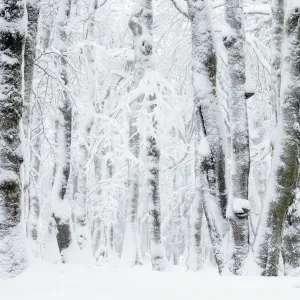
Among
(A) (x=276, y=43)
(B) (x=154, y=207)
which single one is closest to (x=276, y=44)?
(A) (x=276, y=43)

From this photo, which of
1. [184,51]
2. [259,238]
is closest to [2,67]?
[259,238]

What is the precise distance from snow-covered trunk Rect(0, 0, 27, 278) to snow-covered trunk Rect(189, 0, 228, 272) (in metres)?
2.23

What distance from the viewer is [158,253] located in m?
8.55

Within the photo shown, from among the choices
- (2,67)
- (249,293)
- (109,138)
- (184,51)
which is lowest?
(249,293)

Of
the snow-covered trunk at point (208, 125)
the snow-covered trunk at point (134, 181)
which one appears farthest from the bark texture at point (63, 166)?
the snow-covered trunk at point (208, 125)

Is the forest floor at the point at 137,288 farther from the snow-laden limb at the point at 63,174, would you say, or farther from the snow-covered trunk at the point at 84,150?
the snow-covered trunk at the point at 84,150

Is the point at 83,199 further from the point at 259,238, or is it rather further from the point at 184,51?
the point at 259,238

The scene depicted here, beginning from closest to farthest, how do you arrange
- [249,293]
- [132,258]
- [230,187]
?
[249,293] < [230,187] < [132,258]

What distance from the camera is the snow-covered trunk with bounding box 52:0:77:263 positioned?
7793mm

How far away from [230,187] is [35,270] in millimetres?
2604

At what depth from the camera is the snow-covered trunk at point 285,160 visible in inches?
185

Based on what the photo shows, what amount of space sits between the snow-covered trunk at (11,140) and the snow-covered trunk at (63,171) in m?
3.32

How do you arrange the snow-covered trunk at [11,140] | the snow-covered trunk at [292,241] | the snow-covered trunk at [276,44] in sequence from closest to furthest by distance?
the snow-covered trunk at [11,140] < the snow-covered trunk at [292,241] < the snow-covered trunk at [276,44]

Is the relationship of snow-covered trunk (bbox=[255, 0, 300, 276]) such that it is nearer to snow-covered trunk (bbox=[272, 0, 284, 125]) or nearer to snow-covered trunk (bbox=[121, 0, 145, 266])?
snow-covered trunk (bbox=[272, 0, 284, 125])
